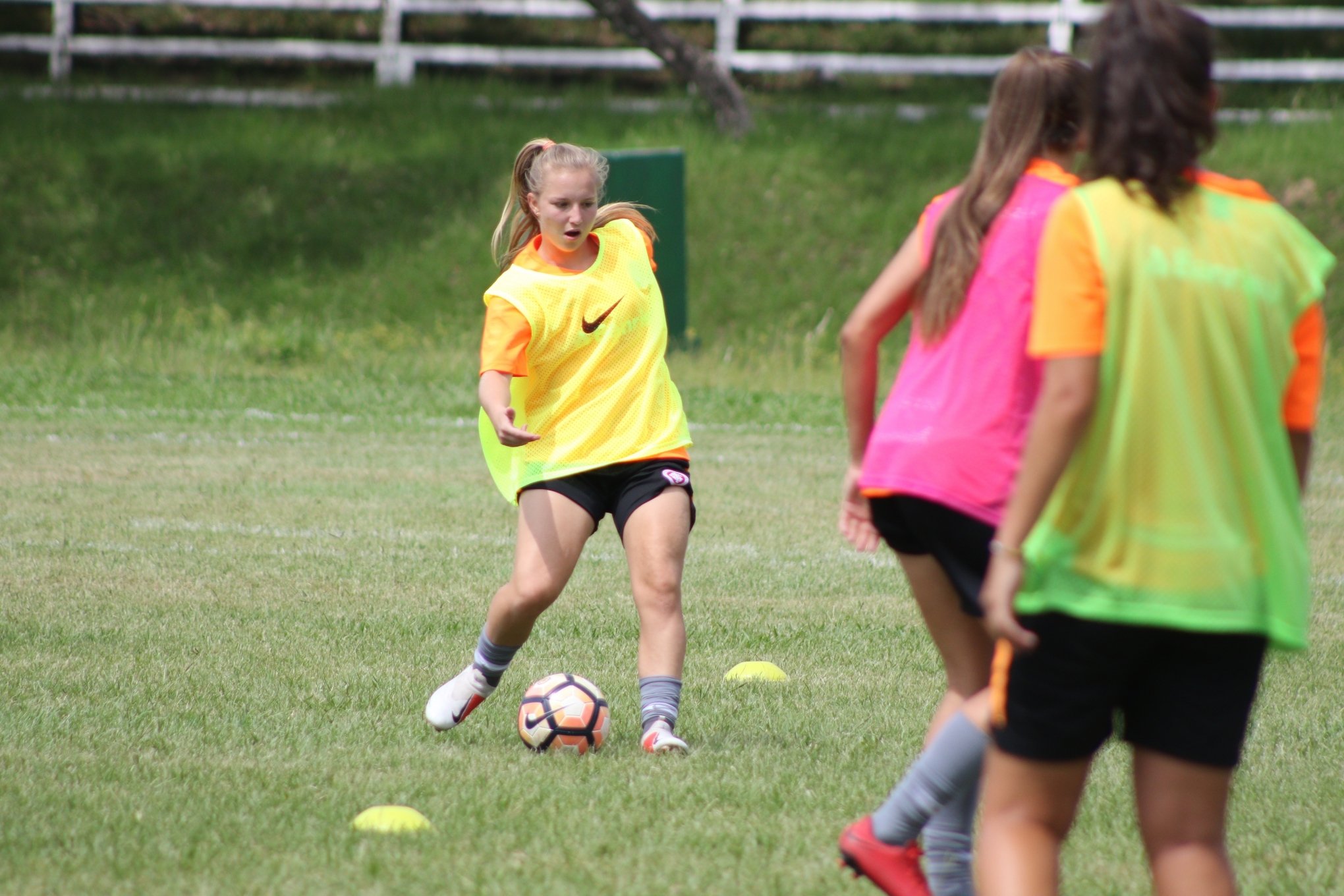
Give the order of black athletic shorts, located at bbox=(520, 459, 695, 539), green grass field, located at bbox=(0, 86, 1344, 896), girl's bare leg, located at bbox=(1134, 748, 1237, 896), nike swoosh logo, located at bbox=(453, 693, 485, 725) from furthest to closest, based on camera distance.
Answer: nike swoosh logo, located at bbox=(453, 693, 485, 725) → black athletic shorts, located at bbox=(520, 459, 695, 539) → green grass field, located at bbox=(0, 86, 1344, 896) → girl's bare leg, located at bbox=(1134, 748, 1237, 896)

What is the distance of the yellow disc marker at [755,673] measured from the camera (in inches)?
218

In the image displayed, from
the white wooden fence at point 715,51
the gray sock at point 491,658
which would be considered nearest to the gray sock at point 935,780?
the gray sock at point 491,658

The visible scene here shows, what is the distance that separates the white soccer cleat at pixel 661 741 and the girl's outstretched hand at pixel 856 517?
1.55 meters

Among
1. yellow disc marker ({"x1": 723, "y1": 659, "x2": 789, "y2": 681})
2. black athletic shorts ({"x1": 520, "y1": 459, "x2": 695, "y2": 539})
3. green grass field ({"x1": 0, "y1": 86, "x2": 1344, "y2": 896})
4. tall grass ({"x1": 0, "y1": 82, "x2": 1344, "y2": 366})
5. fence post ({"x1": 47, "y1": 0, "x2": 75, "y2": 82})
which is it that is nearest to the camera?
green grass field ({"x1": 0, "y1": 86, "x2": 1344, "y2": 896})

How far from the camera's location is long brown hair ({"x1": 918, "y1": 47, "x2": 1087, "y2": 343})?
293 cm

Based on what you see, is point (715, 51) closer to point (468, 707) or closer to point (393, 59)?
point (393, 59)

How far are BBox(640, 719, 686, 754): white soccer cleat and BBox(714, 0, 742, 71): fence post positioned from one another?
19.8 metres

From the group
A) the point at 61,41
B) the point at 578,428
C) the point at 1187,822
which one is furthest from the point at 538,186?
the point at 61,41

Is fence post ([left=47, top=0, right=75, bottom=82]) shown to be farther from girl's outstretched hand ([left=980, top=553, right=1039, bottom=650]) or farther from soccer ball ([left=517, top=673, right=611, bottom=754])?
girl's outstretched hand ([left=980, top=553, right=1039, bottom=650])

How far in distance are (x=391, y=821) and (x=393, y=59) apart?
21907 millimetres

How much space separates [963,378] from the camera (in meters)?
2.96

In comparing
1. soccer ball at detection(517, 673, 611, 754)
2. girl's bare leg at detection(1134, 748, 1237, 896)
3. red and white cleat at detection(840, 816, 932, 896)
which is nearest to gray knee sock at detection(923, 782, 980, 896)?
red and white cleat at detection(840, 816, 932, 896)

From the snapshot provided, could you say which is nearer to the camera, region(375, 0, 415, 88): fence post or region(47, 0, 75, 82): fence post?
region(375, 0, 415, 88): fence post

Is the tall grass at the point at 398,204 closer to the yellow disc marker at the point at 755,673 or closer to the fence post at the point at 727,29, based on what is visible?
the fence post at the point at 727,29
